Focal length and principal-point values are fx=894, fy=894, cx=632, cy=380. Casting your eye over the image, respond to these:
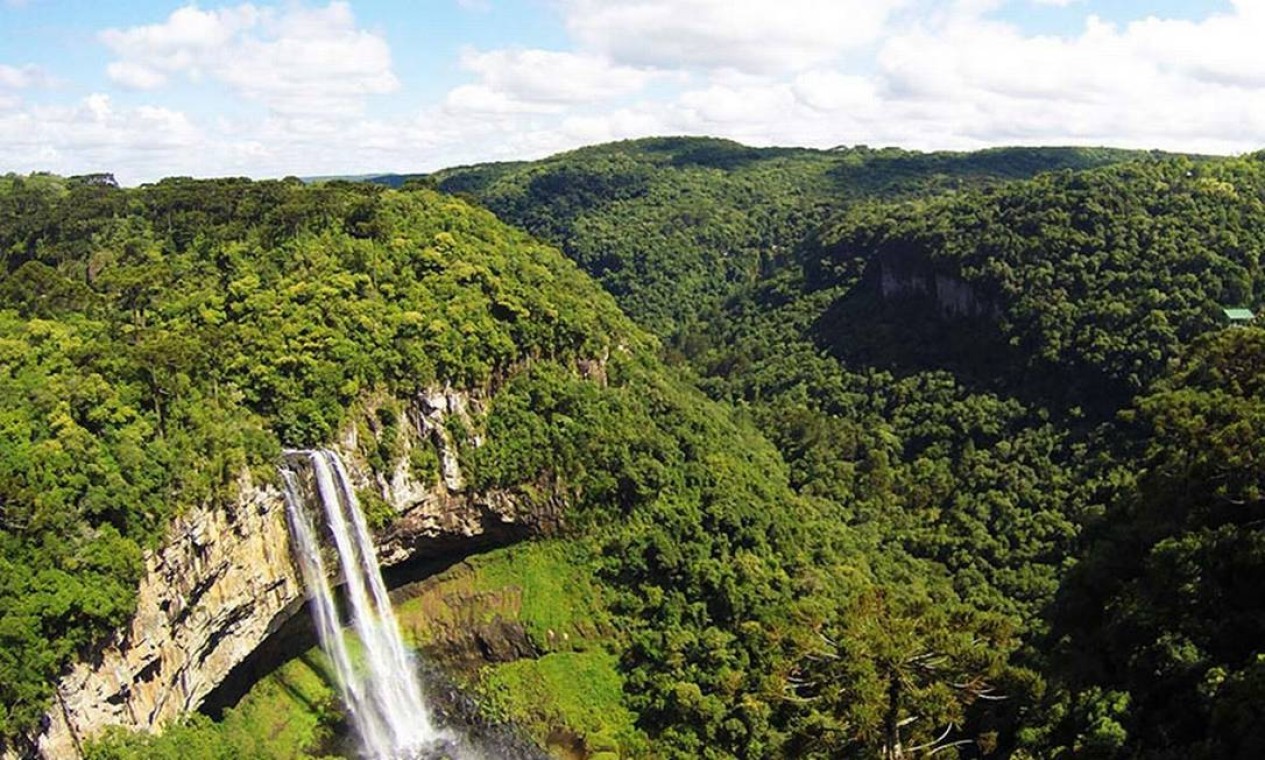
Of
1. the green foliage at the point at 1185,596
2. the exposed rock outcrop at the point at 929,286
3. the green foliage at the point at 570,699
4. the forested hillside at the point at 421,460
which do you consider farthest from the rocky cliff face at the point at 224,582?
the exposed rock outcrop at the point at 929,286

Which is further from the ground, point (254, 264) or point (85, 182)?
point (85, 182)

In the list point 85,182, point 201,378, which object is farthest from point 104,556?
point 85,182

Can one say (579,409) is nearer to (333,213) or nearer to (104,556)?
(333,213)

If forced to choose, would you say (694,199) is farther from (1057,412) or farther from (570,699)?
(570,699)

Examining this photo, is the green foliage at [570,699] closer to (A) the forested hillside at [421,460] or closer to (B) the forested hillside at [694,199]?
(A) the forested hillside at [421,460]

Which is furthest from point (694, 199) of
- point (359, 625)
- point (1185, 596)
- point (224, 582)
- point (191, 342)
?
point (1185, 596)

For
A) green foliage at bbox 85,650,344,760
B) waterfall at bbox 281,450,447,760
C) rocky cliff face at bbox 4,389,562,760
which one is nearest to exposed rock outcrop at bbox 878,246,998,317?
rocky cliff face at bbox 4,389,562,760
